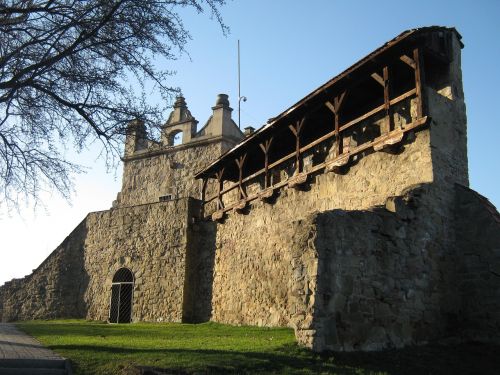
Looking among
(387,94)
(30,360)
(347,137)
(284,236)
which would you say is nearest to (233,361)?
(30,360)

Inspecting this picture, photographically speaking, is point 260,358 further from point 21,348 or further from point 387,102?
point 387,102

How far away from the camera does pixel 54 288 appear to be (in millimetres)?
23984

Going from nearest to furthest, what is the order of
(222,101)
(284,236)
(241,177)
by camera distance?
(284,236)
(241,177)
(222,101)

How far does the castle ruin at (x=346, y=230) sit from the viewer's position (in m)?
9.27

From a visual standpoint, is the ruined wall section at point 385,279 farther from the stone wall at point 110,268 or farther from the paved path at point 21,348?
the stone wall at point 110,268

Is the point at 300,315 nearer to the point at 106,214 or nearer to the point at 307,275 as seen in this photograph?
the point at 307,275

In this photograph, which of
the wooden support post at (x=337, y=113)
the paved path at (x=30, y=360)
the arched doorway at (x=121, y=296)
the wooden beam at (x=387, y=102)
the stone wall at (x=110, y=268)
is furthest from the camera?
the arched doorway at (x=121, y=296)

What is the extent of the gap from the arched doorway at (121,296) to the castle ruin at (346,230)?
0.07m

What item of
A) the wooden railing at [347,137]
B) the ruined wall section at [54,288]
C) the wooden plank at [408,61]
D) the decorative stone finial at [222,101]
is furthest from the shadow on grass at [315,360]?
the decorative stone finial at [222,101]

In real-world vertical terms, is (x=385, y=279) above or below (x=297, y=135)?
below

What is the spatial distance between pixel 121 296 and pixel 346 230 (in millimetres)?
14506

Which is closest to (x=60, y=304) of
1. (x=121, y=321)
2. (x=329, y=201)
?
(x=121, y=321)

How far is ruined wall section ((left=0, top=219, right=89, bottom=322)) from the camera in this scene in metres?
23.6

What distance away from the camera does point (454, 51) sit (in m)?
12.1
